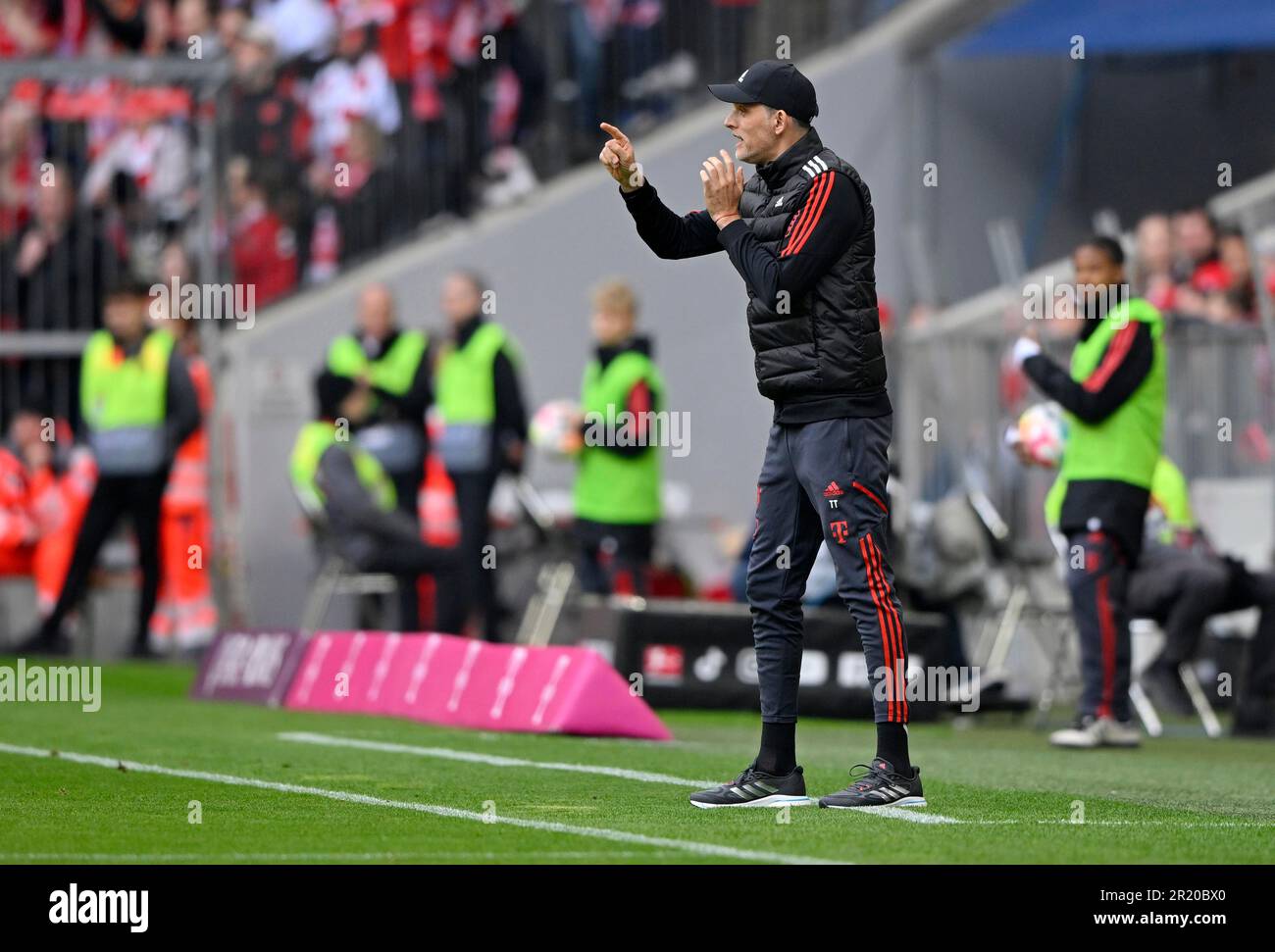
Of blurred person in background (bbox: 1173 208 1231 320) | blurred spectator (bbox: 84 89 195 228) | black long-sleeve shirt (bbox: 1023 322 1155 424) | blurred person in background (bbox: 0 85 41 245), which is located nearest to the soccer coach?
black long-sleeve shirt (bbox: 1023 322 1155 424)

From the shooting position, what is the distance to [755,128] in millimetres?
8500

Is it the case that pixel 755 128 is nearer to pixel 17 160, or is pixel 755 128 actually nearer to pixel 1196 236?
pixel 1196 236

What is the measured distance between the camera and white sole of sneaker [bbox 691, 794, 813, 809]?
837 cm

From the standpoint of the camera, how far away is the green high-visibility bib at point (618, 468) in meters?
15.5

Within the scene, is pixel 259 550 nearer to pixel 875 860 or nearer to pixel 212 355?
pixel 212 355

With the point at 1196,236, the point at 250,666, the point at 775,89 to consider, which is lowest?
the point at 250,666

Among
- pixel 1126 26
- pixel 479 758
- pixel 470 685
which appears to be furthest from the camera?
pixel 1126 26

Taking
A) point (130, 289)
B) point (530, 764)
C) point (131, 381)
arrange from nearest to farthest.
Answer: point (530, 764) → point (130, 289) → point (131, 381)

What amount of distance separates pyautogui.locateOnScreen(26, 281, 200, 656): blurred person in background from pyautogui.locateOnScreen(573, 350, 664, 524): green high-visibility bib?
156 inches

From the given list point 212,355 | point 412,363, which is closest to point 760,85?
point 412,363

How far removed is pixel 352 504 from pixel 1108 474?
535cm

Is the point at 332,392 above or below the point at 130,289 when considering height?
below

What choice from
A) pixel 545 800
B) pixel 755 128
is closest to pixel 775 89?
pixel 755 128

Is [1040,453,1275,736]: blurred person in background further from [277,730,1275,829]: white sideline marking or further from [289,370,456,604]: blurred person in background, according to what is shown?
[277,730,1275,829]: white sideline marking
